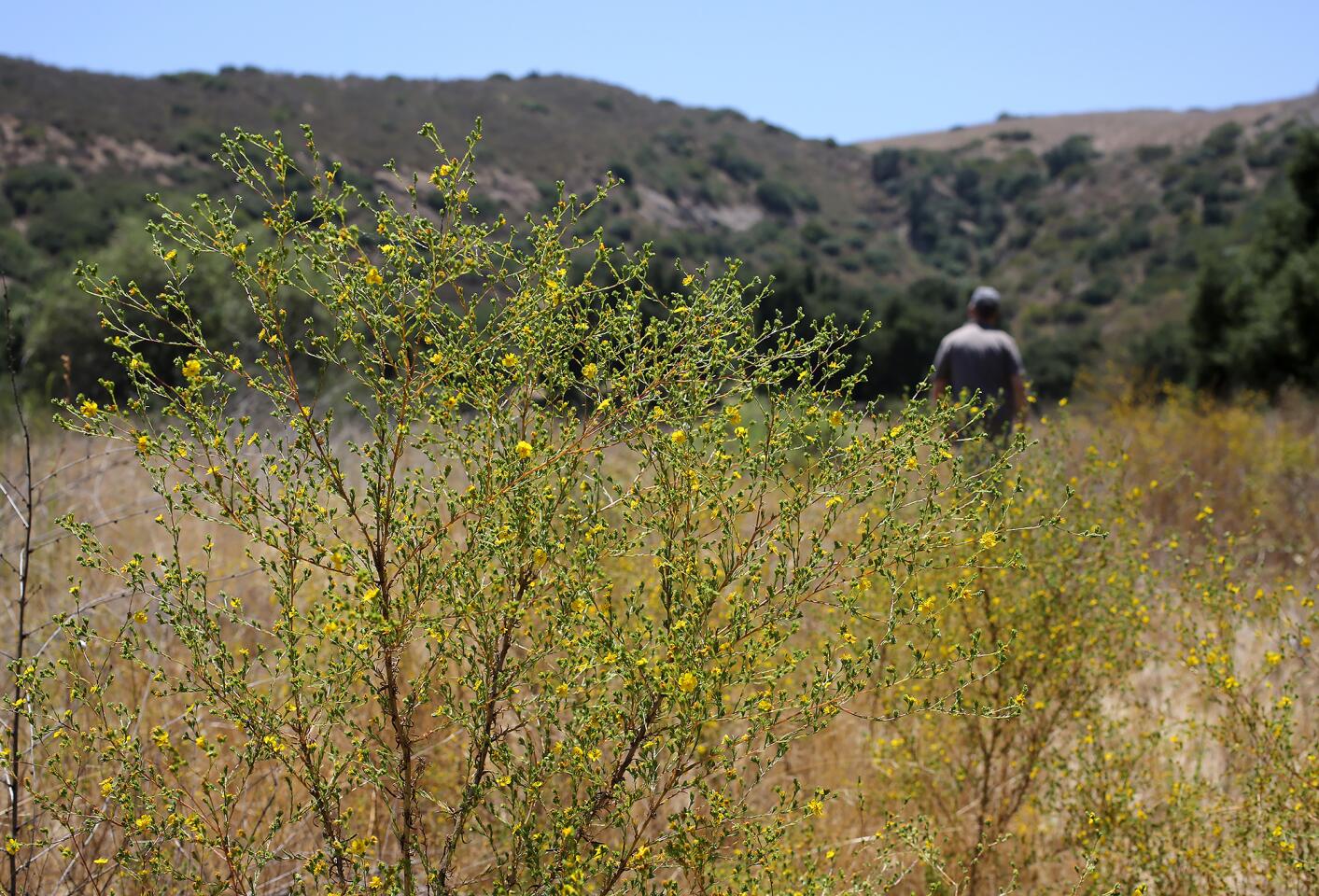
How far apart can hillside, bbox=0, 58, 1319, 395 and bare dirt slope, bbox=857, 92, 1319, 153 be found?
0.33 m

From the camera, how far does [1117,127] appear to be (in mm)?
64125

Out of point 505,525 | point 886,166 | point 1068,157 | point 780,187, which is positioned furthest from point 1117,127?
point 505,525

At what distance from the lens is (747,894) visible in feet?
6.17

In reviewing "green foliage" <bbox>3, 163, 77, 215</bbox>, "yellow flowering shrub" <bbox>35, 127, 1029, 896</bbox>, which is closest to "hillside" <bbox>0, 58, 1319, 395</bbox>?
"green foliage" <bbox>3, 163, 77, 215</bbox>

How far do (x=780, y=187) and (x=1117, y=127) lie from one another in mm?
26759

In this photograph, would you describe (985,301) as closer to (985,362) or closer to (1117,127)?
(985,362)

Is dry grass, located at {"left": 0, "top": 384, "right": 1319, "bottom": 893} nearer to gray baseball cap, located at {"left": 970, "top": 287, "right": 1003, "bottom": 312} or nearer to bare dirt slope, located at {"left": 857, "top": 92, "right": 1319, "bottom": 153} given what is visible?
gray baseball cap, located at {"left": 970, "top": 287, "right": 1003, "bottom": 312}

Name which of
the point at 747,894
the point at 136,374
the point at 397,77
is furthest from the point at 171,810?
the point at 397,77

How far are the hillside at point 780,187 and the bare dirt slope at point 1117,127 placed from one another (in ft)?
1.07

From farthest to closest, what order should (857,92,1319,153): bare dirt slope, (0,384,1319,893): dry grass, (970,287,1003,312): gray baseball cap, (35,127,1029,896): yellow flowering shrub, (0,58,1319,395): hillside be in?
(857,92,1319,153): bare dirt slope < (0,58,1319,395): hillside < (970,287,1003,312): gray baseball cap < (0,384,1319,893): dry grass < (35,127,1029,896): yellow flowering shrub

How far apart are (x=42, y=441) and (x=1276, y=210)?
1843 cm

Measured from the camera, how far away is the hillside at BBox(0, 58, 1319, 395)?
25.3m

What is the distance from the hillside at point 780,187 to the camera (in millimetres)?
25281

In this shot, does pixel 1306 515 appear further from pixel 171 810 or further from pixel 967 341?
pixel 171 810
